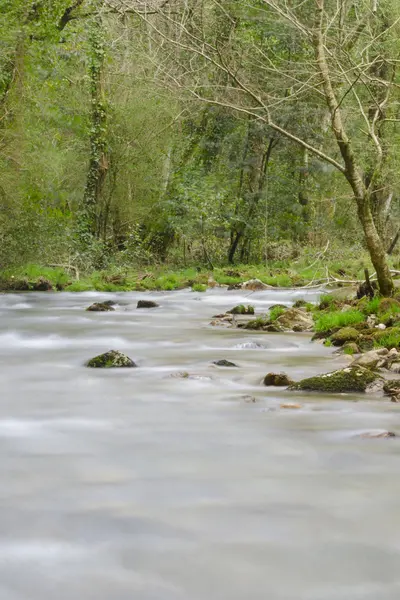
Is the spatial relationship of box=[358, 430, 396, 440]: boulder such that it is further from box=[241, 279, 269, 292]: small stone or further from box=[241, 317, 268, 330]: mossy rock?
box=[241, 279, 269, 292]: small stone

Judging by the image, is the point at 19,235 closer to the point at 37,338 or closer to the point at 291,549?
the point at 37,338

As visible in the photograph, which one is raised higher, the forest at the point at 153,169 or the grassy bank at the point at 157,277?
the forest at the point at 153,169

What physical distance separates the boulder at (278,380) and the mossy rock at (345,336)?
106 inches

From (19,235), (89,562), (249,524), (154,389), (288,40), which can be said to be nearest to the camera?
(89,562)

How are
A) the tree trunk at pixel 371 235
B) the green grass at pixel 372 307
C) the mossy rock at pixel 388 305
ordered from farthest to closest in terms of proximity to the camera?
the green grass at pixel 372 307 → the mossy rock at pixel 388 305 → the tree trunk at pixel 371 235

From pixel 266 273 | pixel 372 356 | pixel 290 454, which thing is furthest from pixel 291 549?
pixel 266 273

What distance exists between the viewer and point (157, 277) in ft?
81.4

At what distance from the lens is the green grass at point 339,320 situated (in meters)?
11.1

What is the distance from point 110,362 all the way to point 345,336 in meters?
3.16

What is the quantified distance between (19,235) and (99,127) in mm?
5144

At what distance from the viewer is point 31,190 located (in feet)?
76.4

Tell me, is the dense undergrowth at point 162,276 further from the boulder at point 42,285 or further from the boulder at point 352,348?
the boulder at point 352,348

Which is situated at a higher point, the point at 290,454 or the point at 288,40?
the point at 288,40

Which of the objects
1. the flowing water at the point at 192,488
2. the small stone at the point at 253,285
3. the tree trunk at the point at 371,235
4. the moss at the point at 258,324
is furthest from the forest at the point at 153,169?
the flowing water at the point at 192,488
